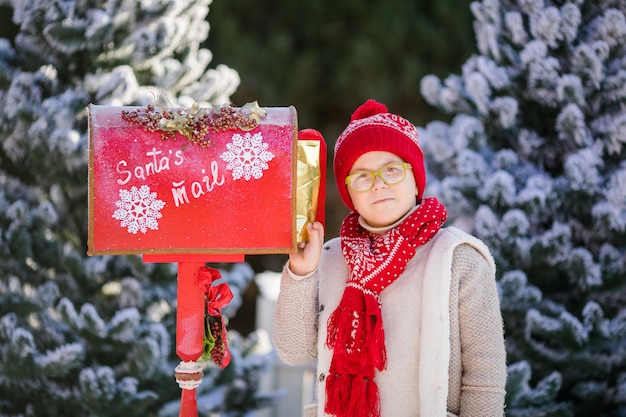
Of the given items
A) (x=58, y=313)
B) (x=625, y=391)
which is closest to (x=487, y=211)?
(x=625, y=391)

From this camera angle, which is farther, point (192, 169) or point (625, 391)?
point (625, 391)

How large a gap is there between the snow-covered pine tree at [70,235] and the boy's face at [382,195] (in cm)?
129

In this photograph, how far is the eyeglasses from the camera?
2115 millimetres

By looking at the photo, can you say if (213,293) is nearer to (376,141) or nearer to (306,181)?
(306,181)

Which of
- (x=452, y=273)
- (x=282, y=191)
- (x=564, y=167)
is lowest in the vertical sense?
(x=452, y=273)

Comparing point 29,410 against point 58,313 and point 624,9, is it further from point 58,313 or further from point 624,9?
point 624,9

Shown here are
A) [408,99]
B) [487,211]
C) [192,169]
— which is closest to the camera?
[192,169]

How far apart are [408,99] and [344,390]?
3.77 metres

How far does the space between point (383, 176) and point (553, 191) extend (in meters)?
1.30

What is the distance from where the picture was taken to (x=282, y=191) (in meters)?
2.02

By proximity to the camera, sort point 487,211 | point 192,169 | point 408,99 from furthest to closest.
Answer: point 408,99 < point 487,211 < point 192,169

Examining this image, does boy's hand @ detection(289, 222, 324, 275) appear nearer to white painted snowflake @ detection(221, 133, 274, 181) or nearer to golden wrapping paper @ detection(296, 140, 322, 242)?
golden wrapping paper @ detection(296, 140, 322, 242)

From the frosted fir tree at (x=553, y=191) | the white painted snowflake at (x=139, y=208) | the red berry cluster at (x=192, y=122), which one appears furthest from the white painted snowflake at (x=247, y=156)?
the frosted fir tree at (x=553, y=191)

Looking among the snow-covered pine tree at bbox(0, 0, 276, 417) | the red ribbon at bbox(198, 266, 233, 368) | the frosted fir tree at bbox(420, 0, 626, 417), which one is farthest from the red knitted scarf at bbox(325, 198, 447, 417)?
the snow-covered pine tree at bbox(0, 0, 276, 417)
